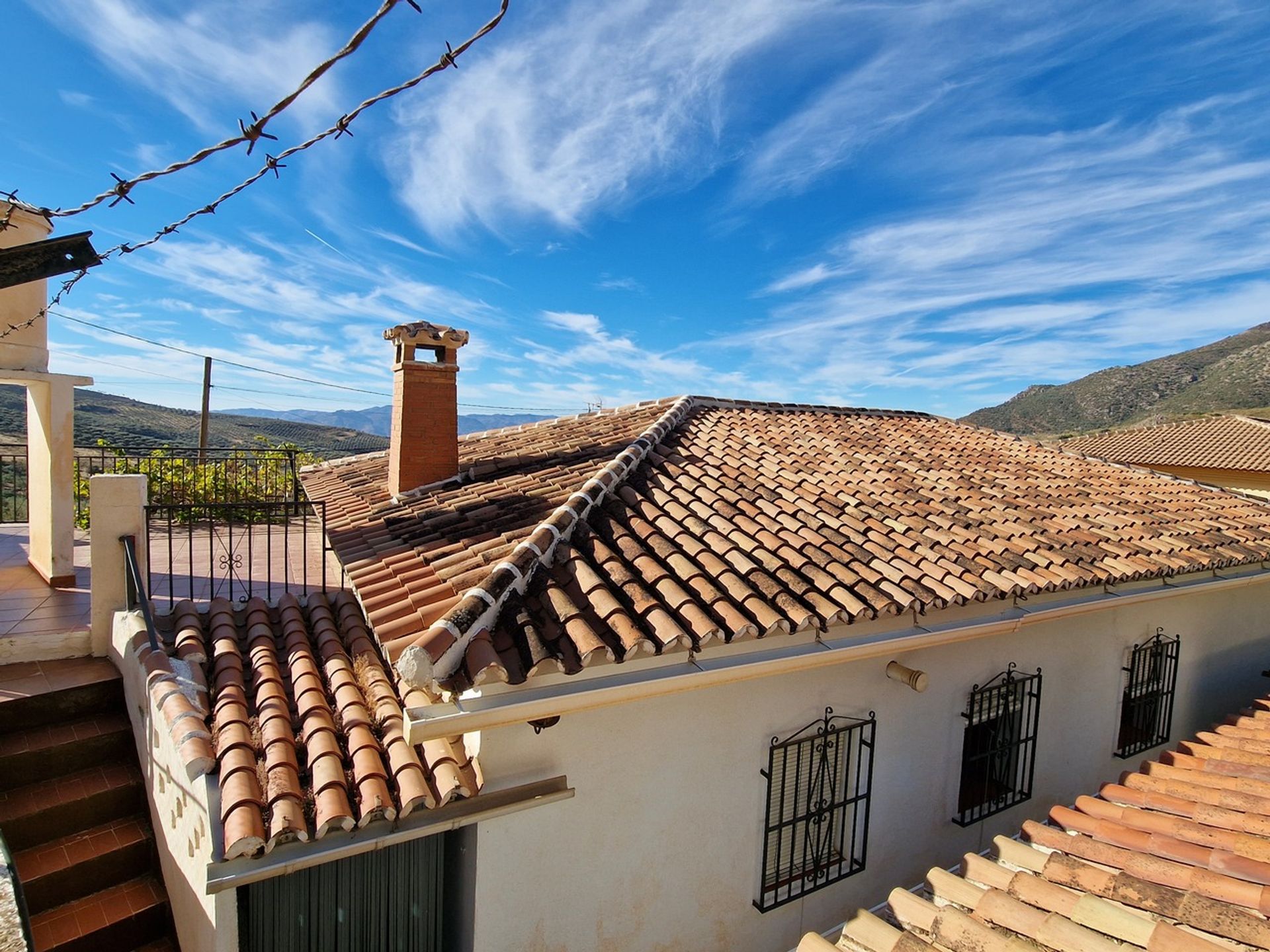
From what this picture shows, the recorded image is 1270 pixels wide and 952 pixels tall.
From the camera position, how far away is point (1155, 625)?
7750mm

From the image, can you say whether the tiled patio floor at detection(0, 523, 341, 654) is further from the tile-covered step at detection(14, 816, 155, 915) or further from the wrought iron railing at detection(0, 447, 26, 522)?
the tile-covered step at detection(14, 816, 155, 915)

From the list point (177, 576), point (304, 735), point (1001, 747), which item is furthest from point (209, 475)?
point (1001, 747)

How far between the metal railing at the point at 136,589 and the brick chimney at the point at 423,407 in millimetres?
2719

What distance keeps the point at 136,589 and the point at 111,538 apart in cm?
50

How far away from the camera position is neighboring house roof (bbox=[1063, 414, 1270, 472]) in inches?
1028

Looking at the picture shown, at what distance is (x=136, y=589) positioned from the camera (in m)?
5.70

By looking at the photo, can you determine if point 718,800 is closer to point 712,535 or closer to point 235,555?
point 712,535

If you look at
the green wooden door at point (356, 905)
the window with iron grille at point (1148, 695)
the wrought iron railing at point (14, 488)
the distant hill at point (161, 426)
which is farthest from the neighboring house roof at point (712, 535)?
the distant hill at point (161, 426)

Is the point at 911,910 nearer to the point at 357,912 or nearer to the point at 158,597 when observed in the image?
the point at 357,912

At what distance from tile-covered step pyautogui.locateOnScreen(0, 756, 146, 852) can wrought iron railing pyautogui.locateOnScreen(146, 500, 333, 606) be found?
1561 mm

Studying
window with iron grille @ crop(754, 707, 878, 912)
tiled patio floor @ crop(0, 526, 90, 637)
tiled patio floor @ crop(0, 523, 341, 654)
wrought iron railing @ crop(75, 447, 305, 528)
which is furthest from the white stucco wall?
wrought iron railing @ crop(75, 447, 305, 528)

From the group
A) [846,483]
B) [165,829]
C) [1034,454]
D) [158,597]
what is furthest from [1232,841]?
[158,597]

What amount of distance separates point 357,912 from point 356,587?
213cm

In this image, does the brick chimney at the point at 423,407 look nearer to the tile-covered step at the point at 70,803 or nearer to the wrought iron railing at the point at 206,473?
the tile-covered step at the point at 70,803
